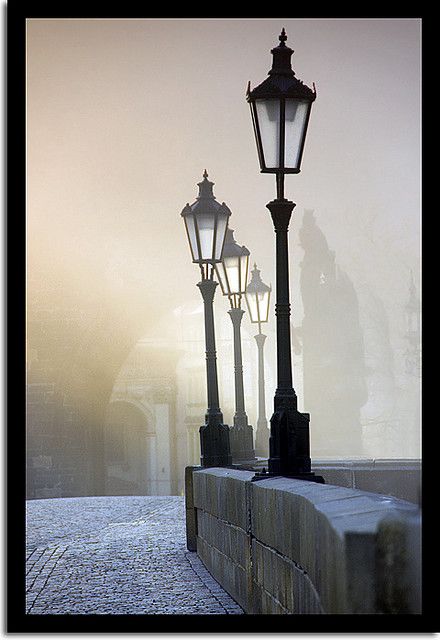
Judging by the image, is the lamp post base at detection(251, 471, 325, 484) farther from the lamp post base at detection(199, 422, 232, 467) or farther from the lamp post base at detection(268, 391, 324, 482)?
the lamp post base at detection(199, 422, 232, 467)

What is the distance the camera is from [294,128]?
789 centimetres

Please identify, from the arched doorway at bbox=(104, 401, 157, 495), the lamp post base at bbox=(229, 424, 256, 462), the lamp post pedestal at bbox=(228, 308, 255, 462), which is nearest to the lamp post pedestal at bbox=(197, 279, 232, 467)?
the lamp post pedestal at bbox=(228, 308, 255, 462)

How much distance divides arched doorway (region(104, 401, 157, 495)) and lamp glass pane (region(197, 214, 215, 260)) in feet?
82.5

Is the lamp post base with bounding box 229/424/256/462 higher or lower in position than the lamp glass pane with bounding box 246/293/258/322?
lower

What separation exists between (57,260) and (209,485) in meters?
18.0

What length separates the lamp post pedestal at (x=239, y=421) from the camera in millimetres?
14352

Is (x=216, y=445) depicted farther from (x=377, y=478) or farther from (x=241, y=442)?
(x=241, y=442)

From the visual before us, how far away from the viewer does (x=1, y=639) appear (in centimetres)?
525

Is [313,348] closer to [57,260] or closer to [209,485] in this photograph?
[57,260]

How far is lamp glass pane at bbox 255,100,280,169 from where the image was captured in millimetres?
7863

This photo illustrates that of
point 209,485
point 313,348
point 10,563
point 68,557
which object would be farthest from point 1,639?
point 313,348

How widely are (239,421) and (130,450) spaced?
24.0 m

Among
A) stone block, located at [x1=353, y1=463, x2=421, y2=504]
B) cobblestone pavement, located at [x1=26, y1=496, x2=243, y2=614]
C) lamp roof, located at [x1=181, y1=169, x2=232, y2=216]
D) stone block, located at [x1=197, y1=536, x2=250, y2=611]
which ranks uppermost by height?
lamp roof, located at [x1=181, y1=169, x2=232, y2=216]

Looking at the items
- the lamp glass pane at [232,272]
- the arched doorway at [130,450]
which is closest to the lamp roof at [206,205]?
the lamp glass pane at [232,272]
